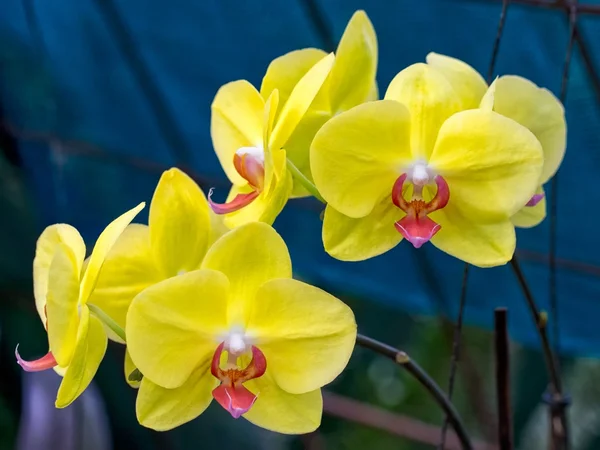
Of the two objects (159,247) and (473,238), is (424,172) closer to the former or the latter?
(473,238)

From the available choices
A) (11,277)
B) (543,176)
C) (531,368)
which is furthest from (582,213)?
(11,277)

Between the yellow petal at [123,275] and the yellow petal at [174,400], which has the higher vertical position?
the yellow petal at [123,275]

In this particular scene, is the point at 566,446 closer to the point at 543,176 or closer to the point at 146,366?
the point at 543,176

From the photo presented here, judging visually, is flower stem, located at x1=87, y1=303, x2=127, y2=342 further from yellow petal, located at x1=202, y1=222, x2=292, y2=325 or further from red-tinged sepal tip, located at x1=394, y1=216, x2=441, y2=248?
red-tinged sepal tip, located at x1=394, y1=216, x2=441, y2=248

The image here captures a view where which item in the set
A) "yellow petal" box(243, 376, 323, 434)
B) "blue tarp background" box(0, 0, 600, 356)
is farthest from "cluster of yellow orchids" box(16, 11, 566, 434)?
"blue tarp background" box(0, 0, 600, 356)

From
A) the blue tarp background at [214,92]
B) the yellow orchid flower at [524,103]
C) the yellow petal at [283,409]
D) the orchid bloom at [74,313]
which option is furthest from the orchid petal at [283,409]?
the blue tarp background at [214,92]

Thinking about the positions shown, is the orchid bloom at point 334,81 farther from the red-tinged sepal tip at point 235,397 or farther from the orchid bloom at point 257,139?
the red-tinged sepal tip at point 235,397
